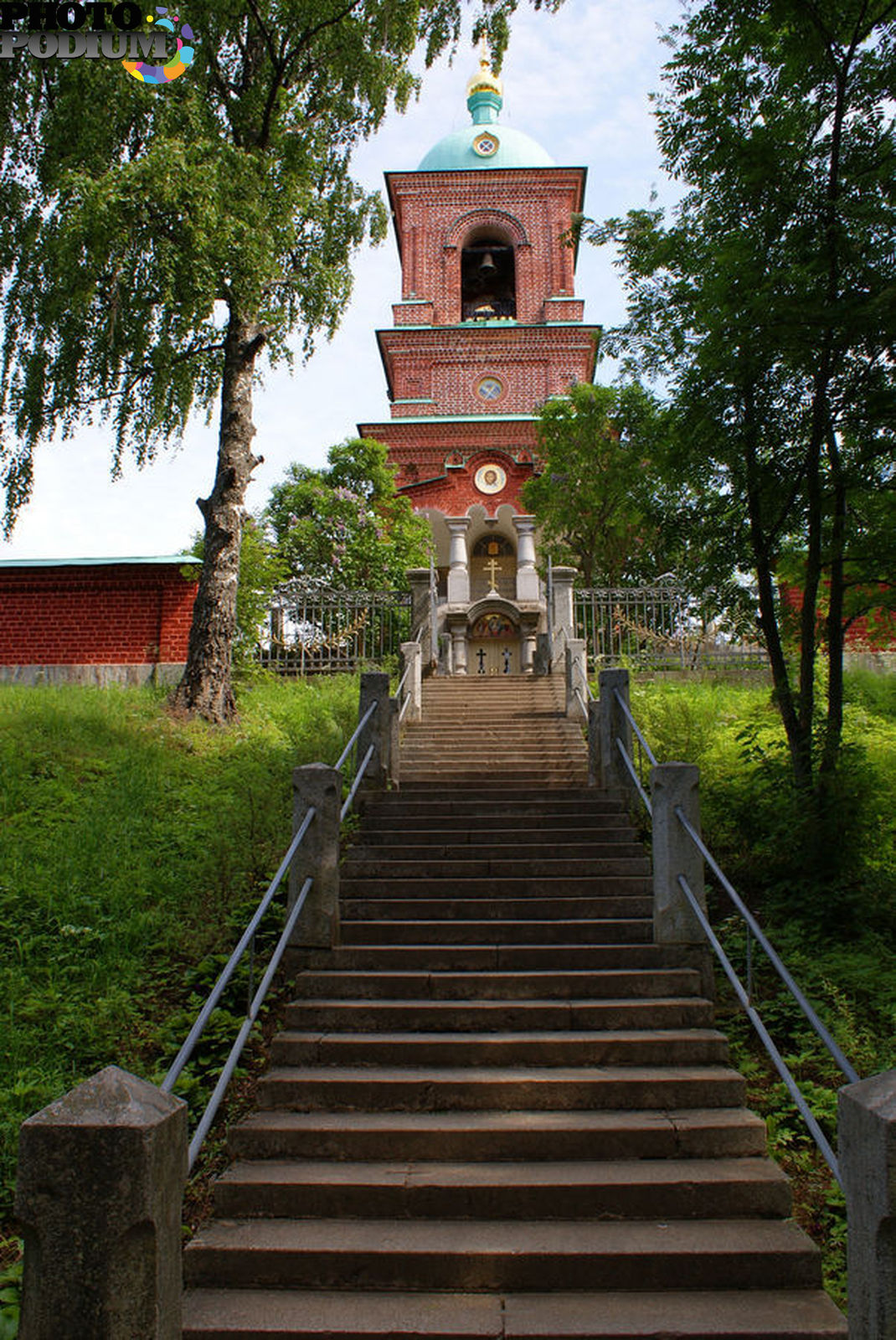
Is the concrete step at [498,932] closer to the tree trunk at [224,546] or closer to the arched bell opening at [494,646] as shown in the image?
the tree trunk at [224,546]

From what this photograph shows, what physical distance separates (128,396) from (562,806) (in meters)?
6.94

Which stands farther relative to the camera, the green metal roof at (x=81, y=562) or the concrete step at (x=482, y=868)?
the green metal roof at (x=81, y=562)

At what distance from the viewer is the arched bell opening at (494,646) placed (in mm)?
18719

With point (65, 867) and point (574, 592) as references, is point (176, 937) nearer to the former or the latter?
point (65, 867)

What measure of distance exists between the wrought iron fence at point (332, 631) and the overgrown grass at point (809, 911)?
690 centimetres

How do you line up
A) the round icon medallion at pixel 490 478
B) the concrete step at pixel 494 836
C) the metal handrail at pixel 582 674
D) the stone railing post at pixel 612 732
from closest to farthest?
the concrete step at pixel 494 836
the stone railing post at pixel 612 732
the metal handrail at pixel 582 674
the round icon medallion at pixel 490 478

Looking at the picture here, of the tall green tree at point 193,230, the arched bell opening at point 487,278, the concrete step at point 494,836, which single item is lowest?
the concrete step at point 494,836

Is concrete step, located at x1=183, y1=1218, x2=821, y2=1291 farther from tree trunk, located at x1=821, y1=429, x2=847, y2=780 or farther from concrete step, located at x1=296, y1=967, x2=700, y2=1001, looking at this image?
tree trunk, located at x1=821, y1=429, x2=847, y2=780

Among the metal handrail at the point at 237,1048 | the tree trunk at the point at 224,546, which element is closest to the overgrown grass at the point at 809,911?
the metal handrail at the point at 237,1048

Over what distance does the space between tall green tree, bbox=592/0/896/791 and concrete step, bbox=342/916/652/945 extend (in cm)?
228

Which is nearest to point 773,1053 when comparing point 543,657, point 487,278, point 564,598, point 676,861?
point 676,861

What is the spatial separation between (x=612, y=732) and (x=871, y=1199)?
617 centimetres

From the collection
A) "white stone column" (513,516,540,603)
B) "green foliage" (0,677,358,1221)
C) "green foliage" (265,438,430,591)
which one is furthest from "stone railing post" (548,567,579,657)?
"green foliage" (265,438,430,591)

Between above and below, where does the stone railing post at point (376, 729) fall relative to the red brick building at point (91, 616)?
below
